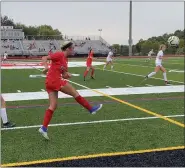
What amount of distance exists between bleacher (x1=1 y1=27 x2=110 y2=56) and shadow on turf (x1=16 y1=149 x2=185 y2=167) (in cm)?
5078

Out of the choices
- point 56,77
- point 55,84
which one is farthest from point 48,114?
point 56,77

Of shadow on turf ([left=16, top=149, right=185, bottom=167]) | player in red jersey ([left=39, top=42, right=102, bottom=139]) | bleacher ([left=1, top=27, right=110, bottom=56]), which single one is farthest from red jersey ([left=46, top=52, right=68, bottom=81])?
bleacher ([left=1, top=27, right=110, bottom=56])

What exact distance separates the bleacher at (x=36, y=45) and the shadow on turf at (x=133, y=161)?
50.8 meters

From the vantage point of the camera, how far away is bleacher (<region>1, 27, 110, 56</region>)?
56906 mm

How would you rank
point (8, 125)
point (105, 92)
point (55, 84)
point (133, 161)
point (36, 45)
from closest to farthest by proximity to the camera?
point (133, 161) → point (55, 84) → point (8, 125) → point (105, 92) → point (36, 45)

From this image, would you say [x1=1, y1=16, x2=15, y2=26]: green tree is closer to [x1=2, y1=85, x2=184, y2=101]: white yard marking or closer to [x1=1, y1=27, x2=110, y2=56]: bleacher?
[x1=1, y1=27, x2=110, y2=56]: bleacher

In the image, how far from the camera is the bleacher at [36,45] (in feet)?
187

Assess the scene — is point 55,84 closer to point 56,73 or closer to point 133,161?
point 56,73

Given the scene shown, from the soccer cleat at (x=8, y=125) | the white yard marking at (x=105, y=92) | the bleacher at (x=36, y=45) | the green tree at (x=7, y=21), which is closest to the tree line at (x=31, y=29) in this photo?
the green tree at (x=7, y=21)

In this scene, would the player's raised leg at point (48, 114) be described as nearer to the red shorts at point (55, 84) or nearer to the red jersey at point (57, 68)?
the red shorts at point (55, 84)

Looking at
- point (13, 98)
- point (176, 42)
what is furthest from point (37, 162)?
point (176, 42)

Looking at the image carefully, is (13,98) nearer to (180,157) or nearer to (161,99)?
(161,99)

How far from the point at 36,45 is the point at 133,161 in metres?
56.5

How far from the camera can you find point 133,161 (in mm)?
5277
